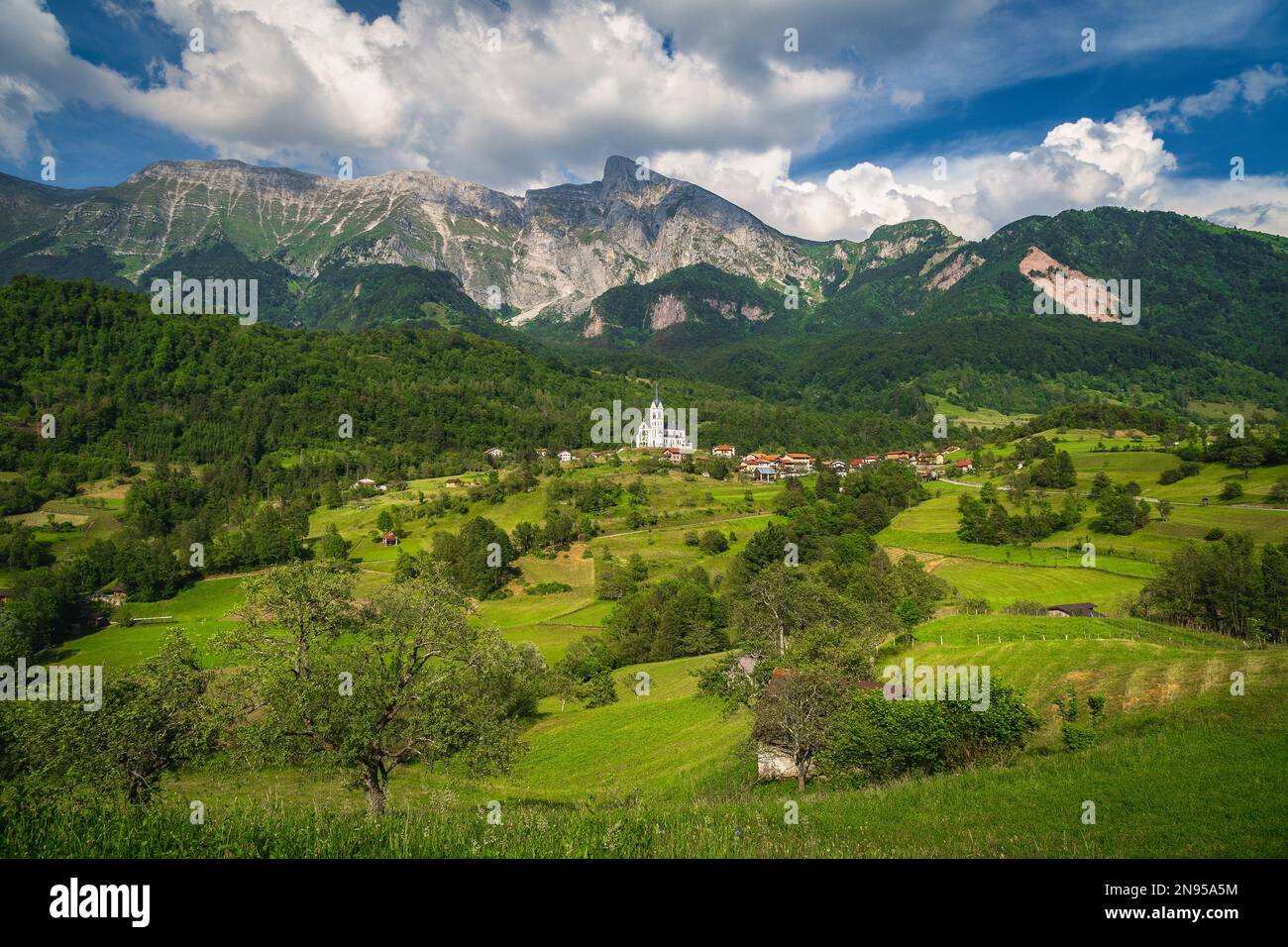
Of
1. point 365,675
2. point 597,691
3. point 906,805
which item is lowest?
point 597,691

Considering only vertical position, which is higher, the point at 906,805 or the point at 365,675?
the point at 365,675

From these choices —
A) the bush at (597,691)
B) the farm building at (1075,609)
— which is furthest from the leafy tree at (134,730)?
the farm building at (1075,609)

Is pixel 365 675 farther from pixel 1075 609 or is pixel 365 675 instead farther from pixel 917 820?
pixel 1075 609

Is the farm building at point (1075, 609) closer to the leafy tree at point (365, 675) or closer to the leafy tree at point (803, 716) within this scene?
the leafy tree at point (803, 716)

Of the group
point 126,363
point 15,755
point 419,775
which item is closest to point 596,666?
point 419,775

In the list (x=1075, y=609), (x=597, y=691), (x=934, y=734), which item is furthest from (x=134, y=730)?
(x=1075, y=609)

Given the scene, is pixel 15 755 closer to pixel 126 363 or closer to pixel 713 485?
pixel 713 485

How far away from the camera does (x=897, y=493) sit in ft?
409

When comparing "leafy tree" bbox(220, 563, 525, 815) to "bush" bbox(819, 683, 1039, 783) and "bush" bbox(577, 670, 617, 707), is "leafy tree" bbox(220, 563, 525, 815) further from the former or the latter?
"bush" bbox(577, 670, 617, 707)

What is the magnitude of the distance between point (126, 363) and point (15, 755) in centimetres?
20806

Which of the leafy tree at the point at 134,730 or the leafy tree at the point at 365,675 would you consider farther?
the leafy tree at the point at 134,730

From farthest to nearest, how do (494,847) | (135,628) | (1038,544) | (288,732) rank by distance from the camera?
(1038,544), (135,628), (288,732), (494,847)

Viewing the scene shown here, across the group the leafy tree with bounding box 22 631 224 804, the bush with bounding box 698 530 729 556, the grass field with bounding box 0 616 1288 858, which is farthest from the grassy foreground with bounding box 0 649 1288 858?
the bush with bounding box 698 530 729 556
